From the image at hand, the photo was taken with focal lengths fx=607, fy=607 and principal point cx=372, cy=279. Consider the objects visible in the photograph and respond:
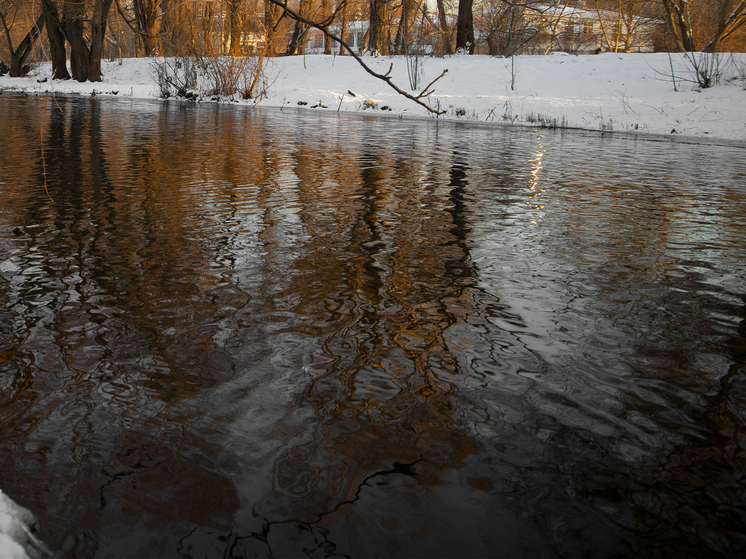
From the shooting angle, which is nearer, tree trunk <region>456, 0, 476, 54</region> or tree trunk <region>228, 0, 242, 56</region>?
tree trunk <region>228, 0, 242, 56</region>

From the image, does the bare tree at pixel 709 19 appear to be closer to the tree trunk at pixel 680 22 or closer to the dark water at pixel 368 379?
the tree trunk at pixel 680 22

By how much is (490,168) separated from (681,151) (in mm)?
6461

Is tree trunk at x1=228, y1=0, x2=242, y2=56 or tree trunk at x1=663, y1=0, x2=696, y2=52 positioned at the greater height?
tree trunk at x1=663, y1=0, x2=696, y2=52

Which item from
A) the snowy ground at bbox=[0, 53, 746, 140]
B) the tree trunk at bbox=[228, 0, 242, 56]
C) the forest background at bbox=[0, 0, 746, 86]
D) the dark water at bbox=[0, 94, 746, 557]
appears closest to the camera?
the dark water at bbox=[0, 94, 746, 557]

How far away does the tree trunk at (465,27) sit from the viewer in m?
30.6

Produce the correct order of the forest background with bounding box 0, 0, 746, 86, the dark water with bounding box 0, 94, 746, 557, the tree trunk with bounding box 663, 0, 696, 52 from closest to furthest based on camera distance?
the dark water with bounding box 0, 94, 746, 557 < the forest background with bounding box 0, 0, 746, 86 < the tree trunk with bounding box 663, 0, 696, 52

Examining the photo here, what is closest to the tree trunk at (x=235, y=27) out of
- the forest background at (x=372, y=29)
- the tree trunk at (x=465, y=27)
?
the forest background at (x=372, y=29)

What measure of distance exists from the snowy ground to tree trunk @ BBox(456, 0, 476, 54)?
985mm

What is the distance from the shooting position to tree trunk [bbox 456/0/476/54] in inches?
1205

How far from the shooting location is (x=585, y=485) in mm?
2086

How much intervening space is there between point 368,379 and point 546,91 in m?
24.3

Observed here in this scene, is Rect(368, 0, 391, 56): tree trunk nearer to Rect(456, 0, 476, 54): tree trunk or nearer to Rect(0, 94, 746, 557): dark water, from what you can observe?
Rect(456, 0, 476, 54): tree trunk

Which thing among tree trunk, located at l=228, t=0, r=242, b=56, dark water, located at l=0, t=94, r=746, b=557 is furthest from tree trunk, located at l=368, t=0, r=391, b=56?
dark water, located at l=0, t=94, r=746, b=557

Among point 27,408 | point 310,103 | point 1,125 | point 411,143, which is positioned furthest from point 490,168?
point 310,103
